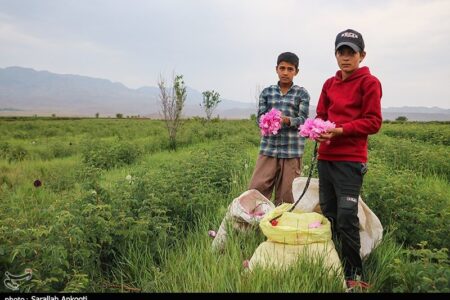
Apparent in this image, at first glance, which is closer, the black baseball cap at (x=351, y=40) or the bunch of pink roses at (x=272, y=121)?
the black baseball cap at (x=351, y=40)

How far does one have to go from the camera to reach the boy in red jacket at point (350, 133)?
289cm

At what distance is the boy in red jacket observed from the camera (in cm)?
289

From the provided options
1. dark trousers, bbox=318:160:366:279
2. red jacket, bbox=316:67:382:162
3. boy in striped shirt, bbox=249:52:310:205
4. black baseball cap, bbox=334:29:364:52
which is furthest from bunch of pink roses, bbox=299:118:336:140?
boy in striped shirt, bbox=249:52:310:205

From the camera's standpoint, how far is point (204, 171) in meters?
5.61

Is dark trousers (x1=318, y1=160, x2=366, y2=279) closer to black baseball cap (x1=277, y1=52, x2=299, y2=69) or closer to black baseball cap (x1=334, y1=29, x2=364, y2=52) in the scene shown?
black baseball cap (x1=334, y1=29, x2=364, y2=52)

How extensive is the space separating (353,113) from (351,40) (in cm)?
57

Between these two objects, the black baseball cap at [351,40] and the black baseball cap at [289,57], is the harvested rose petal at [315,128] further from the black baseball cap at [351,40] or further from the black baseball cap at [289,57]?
the black baseball cap at [289,57]

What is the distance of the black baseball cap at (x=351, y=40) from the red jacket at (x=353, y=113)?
0.62 ft

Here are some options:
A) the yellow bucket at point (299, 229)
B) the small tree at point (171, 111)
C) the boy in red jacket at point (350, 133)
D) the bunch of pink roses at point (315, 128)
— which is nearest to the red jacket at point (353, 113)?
the boy in red jacket at point (350, 133)

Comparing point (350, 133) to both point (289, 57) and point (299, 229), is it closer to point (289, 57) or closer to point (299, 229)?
point (299, 229)

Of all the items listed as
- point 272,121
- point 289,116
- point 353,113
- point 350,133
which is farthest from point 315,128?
point 289,116

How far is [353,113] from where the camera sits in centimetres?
303

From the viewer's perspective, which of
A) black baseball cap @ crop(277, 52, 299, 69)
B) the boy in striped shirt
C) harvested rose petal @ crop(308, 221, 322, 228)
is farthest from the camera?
the boy in striped shirt
